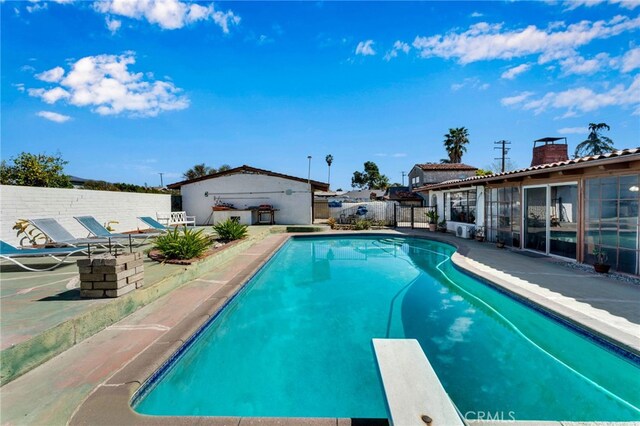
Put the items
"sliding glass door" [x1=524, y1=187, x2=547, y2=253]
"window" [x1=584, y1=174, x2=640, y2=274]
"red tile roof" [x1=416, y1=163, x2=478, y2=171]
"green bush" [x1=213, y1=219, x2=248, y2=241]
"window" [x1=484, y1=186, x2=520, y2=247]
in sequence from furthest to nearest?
"red tile roof" [x1=416, y1=163, x2=478, y2=171]
"green bush" [x1=213, y1=219, x2=248, y2=241]
"window" [x1=484, y1=186, x2=520, y2=247]
"sliding glass door" [x1=524, y1=187, x2=547, y2=253]
"window" [x1=584, y1=174, x2=640, y2=274]

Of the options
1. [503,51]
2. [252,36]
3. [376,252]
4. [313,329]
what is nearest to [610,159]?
[503,51]

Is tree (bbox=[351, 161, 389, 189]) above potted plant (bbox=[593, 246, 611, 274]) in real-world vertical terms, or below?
above

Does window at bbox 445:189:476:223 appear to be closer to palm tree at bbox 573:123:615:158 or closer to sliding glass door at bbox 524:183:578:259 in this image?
sliding glass door at bbox 524:183:578:259

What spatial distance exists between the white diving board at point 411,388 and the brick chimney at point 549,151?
1767 cm

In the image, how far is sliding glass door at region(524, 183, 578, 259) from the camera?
309 inches

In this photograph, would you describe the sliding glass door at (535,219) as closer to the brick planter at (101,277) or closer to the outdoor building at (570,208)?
the outdoor building at (570,208)

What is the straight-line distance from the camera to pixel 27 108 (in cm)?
1137

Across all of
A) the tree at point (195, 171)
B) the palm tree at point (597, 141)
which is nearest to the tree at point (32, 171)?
the tree at point (195, 171)

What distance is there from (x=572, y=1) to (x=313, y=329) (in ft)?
36.7

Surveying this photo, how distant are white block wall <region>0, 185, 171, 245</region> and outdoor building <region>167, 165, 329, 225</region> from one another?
307cm

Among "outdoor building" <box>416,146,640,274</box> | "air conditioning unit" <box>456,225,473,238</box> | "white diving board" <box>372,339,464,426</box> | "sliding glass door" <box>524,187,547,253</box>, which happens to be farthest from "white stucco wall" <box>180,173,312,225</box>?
"white diving board" <box>372,339,464,426</box>

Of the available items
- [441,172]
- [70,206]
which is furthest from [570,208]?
[441,172]

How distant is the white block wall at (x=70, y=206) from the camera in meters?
8.41

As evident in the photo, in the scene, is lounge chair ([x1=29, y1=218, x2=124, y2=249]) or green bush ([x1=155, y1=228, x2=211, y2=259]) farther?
green bush ([x1=155, y1=228, x2=211, y2=259])
